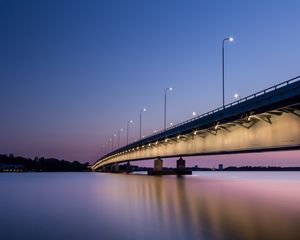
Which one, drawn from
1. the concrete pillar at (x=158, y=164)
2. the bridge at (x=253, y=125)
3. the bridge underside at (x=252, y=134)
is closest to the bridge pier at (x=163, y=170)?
the concrete pillar at (x=158, y=164)

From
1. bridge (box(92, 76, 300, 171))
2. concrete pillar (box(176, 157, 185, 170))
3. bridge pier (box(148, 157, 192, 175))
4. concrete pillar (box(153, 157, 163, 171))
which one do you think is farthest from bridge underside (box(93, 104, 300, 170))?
concrete pillar (box(176, 157, 185, 170))

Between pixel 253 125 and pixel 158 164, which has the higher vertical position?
pixel 253 125

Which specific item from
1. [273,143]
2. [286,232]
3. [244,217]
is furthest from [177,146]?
[286,232]

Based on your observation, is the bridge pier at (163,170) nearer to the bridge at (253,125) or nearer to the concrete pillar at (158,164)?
the concrete pillar at (158,164)

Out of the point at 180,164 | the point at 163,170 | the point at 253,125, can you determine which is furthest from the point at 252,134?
the point at 180,164

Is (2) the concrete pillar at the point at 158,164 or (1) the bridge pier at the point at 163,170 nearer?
(2) the concrete pillar at the point at 158,164

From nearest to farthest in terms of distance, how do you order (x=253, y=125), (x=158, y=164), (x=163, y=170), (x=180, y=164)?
(x=253, y=125) < (x=158, y=164) < (x=163, y=170) < (x=180, y=164)

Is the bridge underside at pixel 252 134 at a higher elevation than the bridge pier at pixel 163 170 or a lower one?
higher

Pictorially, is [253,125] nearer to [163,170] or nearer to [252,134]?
[252,134]

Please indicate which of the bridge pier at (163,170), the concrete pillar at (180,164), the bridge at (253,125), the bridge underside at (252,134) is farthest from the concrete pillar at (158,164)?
the bridge at (253,125)

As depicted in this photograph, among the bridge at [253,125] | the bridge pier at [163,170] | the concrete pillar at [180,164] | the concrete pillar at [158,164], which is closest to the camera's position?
the bridge at [253,125]

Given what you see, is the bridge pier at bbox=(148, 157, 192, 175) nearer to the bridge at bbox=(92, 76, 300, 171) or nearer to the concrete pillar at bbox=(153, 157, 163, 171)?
the concrete pillar at bbox=(153, 157, 163, 171)

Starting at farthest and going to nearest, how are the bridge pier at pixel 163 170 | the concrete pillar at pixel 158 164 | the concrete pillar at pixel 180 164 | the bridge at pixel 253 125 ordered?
the concrete pillar at pixel 180 164, the bridge pier at pixel 163 170, the concrete pillar at pixel 158 164, the bridge at pixel 253 125

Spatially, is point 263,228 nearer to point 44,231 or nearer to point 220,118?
point 44,231
